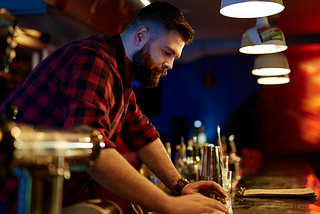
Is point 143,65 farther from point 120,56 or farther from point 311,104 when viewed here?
point 311,104

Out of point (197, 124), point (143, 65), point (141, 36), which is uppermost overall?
point (197, 124)

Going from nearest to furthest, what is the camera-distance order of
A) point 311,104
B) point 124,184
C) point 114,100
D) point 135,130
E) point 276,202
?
1. point 124,184
2. point 114,100
3. point 276,202
4. point 135,130
5. point 311,104

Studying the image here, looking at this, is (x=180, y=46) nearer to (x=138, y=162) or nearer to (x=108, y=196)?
(x=108, y=196)

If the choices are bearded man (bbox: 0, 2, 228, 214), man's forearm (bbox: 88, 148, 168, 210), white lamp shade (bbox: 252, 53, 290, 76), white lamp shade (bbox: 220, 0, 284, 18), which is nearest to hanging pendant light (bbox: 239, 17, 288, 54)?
white lamp shade (bbox: 220, 0, 284, 18)

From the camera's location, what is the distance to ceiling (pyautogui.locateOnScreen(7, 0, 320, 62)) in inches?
114

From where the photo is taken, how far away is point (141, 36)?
125 cm

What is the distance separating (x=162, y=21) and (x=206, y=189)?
693mm

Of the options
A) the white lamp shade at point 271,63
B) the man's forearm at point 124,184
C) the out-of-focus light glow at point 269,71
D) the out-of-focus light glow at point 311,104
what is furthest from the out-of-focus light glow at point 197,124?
the man's forearm at point 124,184

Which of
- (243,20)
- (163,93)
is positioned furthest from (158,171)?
(163,93)

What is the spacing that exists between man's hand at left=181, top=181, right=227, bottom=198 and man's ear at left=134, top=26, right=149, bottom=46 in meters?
0.61

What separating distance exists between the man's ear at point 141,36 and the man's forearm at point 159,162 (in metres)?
0.48

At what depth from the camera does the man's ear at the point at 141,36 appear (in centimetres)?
124

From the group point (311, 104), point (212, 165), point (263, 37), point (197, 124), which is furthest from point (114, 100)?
point (311, 104)

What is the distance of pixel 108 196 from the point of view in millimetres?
2303
